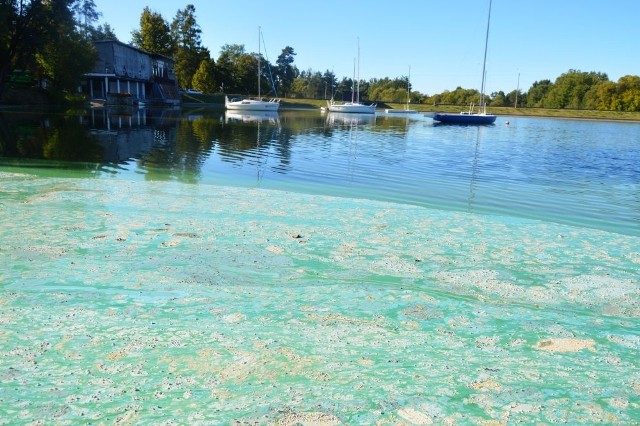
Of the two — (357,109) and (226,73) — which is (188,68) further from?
(357,109)

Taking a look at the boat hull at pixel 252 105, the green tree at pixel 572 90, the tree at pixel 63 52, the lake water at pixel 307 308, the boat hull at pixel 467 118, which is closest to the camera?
the lake water at pixel 307 308

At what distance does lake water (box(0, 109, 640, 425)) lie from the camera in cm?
309

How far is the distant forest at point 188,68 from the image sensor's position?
34.1 m

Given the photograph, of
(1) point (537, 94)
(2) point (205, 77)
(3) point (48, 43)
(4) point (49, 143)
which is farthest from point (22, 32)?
(1) point (537, 94)

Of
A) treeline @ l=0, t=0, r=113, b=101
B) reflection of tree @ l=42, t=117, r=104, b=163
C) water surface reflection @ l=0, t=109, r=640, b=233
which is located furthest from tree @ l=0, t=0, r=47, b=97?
reflection of tree @ l=42, t=117, r=104, b=163

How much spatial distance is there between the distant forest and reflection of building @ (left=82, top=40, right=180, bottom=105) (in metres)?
2.07

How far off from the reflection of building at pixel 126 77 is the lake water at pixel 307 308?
42340 mm

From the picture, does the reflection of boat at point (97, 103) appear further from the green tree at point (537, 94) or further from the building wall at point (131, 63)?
the green tree at point (537, 94)

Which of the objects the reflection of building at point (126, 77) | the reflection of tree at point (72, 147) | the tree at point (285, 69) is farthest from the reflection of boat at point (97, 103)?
the tree at point (285, 69)

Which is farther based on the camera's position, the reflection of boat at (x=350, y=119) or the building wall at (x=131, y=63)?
the building wall at (x=131, y=63)

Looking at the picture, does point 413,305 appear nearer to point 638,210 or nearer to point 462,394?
point 462,394

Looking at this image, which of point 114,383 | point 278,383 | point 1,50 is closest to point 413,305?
point 278,383

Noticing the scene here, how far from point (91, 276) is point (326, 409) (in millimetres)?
3195

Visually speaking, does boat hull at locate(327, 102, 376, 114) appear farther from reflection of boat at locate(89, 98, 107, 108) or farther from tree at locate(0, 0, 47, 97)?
tree at locate(0, 0, 47, 97)
